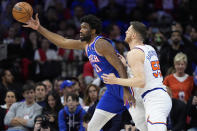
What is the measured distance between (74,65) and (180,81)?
11.7 ft

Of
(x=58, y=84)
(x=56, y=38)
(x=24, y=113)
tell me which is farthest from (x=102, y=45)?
(x=58, y=84)

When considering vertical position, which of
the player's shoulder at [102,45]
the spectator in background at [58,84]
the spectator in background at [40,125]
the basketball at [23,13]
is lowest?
the spectator in background at [40,125]

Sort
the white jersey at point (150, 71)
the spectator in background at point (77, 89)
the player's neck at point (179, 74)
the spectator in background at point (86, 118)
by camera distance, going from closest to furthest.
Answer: the white jersey at point (150, 71), the spectator in background at point (86, 118), the player's neck at point (179, 74), the spectator in background at point (77, 89)

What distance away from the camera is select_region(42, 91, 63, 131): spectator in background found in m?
8.92

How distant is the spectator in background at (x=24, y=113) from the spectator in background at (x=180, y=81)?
3.08 metres

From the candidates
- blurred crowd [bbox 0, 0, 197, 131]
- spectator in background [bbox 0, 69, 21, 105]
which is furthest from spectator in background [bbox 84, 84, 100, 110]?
spectator in background [bbox 0, 69, 21, 105]

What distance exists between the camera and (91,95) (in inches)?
362

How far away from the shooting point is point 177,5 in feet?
46.9

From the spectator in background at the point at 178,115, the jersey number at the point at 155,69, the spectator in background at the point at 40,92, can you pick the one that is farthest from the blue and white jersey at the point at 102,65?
the spectator in background at the point at 40,92

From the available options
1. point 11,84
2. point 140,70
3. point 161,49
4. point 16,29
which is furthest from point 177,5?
point 140,70

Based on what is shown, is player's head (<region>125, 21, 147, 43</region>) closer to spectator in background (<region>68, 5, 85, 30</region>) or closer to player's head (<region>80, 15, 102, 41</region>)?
player's head (<region>80, 15, 102, 41</region>)

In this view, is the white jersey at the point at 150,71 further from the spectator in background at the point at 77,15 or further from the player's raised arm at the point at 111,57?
the spectator in background at the point at 77,15

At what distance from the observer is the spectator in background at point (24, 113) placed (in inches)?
347

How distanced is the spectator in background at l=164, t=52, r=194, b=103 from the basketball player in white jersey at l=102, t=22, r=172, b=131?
365 cm
